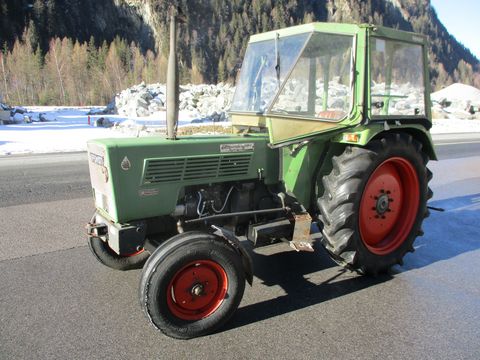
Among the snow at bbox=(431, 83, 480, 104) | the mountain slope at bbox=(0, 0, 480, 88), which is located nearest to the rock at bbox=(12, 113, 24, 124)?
the mountain slope at bbox=(0, 0, 480, 88)

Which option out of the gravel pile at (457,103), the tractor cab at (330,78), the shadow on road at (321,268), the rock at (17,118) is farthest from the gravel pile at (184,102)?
the tractor cab at (330,78)

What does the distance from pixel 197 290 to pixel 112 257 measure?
1210 mm

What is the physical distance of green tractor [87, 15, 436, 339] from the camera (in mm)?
3047

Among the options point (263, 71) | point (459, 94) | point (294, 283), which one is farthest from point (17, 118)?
point (459, 94)

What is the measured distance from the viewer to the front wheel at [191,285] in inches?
112

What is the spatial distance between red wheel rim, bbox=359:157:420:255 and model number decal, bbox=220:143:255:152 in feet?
3.57

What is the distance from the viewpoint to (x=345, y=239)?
357 cm

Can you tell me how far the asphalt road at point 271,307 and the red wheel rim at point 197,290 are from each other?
192 mm

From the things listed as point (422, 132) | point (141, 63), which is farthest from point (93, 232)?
point (141, 63)

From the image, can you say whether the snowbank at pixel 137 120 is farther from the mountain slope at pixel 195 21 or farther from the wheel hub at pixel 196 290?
the mountain slope at pixel 195 21

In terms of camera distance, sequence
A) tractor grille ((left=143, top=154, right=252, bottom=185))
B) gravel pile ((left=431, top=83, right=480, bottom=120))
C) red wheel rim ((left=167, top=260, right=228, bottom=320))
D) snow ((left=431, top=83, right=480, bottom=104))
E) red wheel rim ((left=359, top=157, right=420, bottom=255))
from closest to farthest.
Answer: red wheel rim ((left=167, top=260, right=228, bottom=320)), tractor grille ((left=143, top=154, right=252, bottom=185)), red wheel rim ((left=359, top=157, right=420, bottom=255)), gravel pile ((left=431, top=83, right=480, bottom=120)), snow ((left=431, top=83, right=480, bottom=104))

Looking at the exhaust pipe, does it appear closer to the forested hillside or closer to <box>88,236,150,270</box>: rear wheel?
<box>88,236,150,270</box>: rear wheel

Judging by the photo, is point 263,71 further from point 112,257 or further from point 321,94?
point 112,257

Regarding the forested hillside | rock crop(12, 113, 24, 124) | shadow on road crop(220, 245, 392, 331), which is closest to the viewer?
shadow on road crop(220, 245, 392, 331)
